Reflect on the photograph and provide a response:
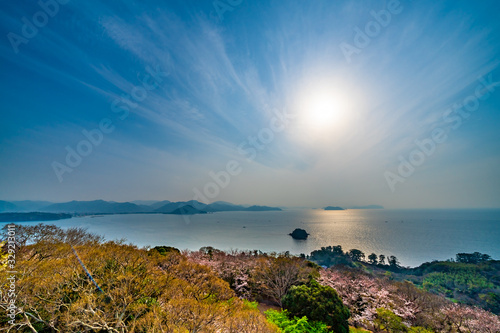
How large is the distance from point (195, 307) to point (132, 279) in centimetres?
332

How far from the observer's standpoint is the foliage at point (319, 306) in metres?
11.3

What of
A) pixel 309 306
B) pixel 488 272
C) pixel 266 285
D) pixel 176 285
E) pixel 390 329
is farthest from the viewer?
pixel 488 272

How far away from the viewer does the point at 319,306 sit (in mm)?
11555

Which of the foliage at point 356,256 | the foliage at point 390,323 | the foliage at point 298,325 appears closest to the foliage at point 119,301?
the foliage at point 298,325

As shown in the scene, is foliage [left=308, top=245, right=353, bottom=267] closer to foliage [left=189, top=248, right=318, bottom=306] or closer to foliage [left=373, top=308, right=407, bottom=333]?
foliage [left=189, top=248, right=318, bottom=306]

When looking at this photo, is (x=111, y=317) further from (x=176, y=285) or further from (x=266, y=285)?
(x=266, y=285)

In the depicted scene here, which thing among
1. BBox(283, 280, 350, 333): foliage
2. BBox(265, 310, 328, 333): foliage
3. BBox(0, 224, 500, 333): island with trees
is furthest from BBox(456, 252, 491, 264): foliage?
BBox(265, 310, 328, 333): foliage

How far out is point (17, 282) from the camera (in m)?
7.27

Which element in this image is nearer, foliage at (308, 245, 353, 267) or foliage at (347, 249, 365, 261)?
foliage at (308, 245, 353, 267)

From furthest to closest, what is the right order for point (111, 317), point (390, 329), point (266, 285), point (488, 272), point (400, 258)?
1. point (400, 258)
2. point (488, 272)
3. point (266, 285)
4. point (390, 329)
5. point (111, 317)

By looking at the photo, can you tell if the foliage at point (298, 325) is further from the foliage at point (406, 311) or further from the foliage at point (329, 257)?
the foliage at point (329, 257)

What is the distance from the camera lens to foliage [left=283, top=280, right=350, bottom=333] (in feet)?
37.2

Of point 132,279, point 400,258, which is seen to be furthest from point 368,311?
point 400,258

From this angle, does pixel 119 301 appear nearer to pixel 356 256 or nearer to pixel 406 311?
pixel 406 311
